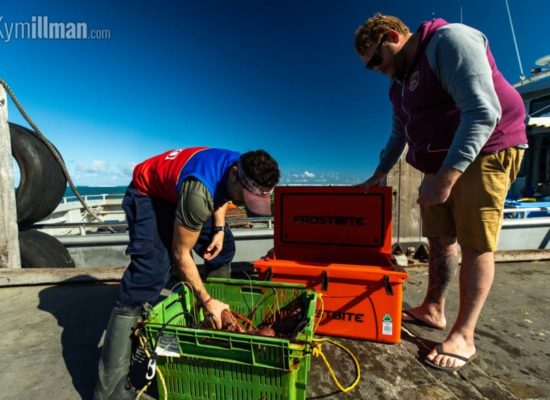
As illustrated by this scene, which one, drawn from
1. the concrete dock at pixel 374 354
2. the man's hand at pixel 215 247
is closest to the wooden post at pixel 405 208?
the concrete dock at pixel 374 354

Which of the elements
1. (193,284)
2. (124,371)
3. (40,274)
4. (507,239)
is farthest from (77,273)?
(507,239)

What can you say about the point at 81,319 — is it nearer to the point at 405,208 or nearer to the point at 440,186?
the point at 440,186

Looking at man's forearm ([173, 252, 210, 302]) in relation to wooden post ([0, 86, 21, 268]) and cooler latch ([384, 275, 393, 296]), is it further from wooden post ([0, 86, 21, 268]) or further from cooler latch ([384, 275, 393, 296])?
wooden post ([0, 86, 21, 268])

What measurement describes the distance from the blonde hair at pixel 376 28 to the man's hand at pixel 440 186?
0.79 meters

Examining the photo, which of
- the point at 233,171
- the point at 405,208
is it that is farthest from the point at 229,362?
the point at 405,208

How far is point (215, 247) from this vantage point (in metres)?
2.19

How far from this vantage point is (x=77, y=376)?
174 cm

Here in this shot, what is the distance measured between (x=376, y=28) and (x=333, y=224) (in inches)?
52.6

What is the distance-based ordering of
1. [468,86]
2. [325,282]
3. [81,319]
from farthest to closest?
1. [81,319]
2. [325,282]
3. [468,86]

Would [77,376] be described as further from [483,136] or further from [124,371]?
[483,136]

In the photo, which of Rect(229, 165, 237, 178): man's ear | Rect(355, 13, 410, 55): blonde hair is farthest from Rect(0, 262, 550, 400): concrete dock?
Rect(355, 13, 410, 55): blonde hair

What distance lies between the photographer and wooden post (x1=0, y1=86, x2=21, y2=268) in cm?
326

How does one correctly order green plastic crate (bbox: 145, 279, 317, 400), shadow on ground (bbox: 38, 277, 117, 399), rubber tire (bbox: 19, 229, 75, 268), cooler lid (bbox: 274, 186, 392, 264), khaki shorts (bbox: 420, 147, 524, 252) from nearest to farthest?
green plastic crate (bbox: 145, 279, 317, 400)
khaki shorts (bbox: 420, 147, 524, 252)
shadow on ground (bbox: 38, 277, 117, 399)
cooler lid (bbox: 274, 186, 392, 264)
rubber tire (bbox: 19, 229, 75, 268)

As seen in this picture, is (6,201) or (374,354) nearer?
(374,354)
